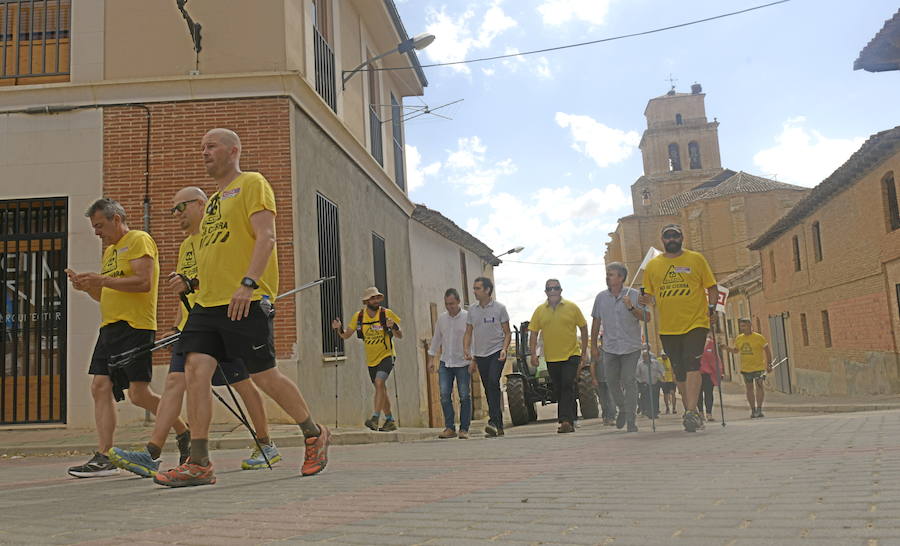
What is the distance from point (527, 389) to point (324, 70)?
8004mm

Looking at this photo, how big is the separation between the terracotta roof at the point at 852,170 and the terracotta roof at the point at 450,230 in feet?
35.0

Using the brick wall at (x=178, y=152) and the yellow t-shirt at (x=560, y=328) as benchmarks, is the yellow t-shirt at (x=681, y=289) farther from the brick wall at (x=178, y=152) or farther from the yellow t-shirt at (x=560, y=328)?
the brick wall at (x=178, y=152)

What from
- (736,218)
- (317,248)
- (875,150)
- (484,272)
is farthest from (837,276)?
(736,218)

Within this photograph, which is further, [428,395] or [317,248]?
[428,395]

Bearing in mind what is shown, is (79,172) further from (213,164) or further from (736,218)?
(736,218)

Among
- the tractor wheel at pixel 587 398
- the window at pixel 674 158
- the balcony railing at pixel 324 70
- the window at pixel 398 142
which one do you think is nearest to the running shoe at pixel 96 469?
the balcony railing at pixel 324 70

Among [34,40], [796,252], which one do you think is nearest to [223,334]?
[34,40]

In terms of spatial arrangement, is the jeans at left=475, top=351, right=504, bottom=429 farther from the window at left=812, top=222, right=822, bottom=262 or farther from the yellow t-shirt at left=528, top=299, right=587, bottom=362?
the window at left=812, top=222, right=822, bottom=262

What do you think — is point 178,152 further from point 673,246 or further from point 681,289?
point 681,289

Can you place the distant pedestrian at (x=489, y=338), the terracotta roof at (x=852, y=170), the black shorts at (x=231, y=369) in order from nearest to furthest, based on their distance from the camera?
the black shorts at (x=231, y=369)
the distant pedestrian at (x=489, y=338)
the terracotta roof at (x=852, y=170)

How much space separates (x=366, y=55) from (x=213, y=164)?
12.4 m

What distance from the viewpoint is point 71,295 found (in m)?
10.7

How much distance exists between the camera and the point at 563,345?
8992 millimetres

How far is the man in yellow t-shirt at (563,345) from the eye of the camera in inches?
353
